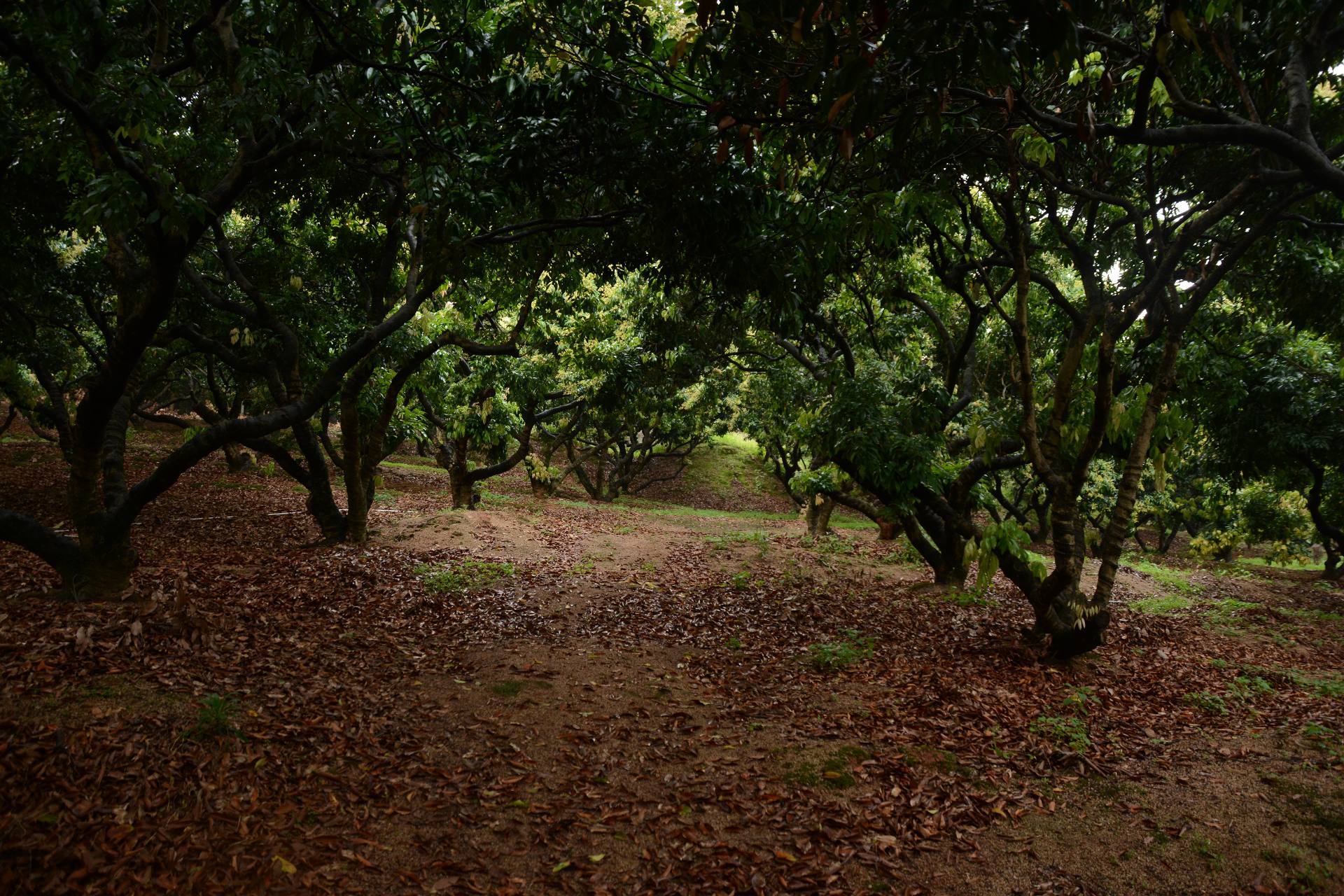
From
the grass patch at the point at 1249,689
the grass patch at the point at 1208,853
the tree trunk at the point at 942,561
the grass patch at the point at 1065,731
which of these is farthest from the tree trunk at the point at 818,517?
the grass patch at the point at 1208,853

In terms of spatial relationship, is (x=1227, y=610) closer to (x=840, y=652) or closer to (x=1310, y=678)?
(x=1310, y=678)

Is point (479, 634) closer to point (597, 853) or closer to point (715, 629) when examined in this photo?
point (715, 629)

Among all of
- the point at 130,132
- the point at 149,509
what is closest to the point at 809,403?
the point at 130,132

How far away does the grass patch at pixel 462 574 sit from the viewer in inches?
356

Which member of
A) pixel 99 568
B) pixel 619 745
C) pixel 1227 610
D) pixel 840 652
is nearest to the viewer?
pixel 619 745

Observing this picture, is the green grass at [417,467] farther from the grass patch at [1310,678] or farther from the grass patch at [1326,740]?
the grass patch at [1326,740]

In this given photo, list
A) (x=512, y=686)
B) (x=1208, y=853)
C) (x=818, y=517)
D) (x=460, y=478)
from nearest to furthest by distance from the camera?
(x=1208, y=853) < (x=512, y=686) < (x=460, y=478) < (x=818, y=517)

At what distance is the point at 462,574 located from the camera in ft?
31.9

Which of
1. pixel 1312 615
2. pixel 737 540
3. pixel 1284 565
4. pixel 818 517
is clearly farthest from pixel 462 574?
pixel 1284 565

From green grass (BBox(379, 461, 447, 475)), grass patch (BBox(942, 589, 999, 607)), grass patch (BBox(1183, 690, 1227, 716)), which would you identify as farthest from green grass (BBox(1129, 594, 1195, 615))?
green grass (BBox(379, 461, 447, 475))

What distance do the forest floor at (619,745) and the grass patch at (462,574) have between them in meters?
0.11

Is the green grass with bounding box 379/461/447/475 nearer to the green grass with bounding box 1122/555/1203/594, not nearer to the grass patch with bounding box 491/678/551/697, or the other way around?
the grass patch with bounding box 491/678/551/697

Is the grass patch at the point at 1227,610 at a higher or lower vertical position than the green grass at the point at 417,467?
lower

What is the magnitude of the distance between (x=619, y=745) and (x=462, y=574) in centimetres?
518
